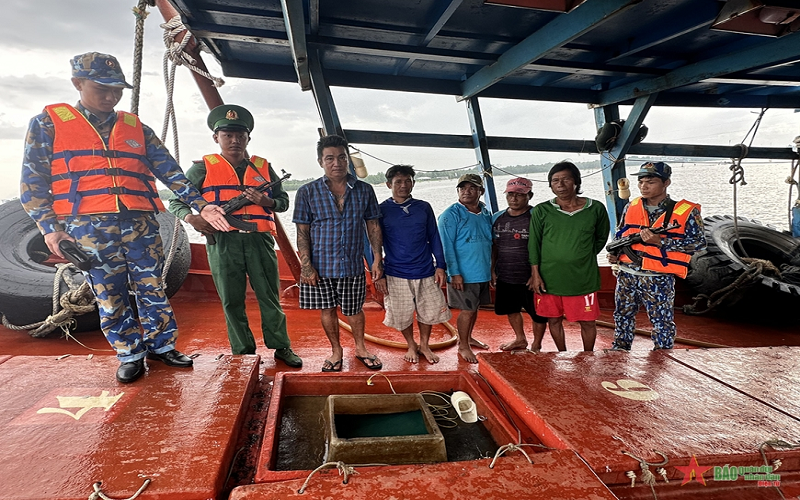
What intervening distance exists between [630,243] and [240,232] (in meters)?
2.71

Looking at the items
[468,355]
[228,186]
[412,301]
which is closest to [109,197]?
[228,186]

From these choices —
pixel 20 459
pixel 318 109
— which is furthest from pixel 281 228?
pixel 20 459

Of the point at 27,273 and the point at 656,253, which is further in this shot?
the point at 27,273

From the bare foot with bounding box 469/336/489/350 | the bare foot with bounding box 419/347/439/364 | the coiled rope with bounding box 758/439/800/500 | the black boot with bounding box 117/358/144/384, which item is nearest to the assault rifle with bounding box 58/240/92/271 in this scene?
the black boot with bounding box 117/358/144/384

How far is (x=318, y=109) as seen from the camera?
3588 mm

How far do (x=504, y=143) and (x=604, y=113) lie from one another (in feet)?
4.90

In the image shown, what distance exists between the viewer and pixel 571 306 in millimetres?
2625

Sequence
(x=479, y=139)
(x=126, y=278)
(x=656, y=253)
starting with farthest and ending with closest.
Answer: (x=479, y=139), (x=656, y=253), (x=126, y=278)

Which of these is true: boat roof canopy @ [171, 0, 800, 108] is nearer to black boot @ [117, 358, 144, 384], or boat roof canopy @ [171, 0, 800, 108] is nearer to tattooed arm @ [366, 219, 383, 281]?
tattooed arm @ [366, 219, 383, 281]

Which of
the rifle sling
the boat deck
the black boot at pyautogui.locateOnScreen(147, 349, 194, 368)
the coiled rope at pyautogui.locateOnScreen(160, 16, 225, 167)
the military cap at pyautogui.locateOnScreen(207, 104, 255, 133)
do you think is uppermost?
the coiled rope at pyautogui.locateOnScreen(160, 16, 225, 167)

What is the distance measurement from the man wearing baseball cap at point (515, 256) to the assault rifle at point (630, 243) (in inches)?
24.1

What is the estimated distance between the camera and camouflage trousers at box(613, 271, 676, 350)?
257 cm

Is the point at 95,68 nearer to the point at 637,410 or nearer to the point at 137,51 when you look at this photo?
the point at 137,51

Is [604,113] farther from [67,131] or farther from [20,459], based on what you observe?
[20,459]
